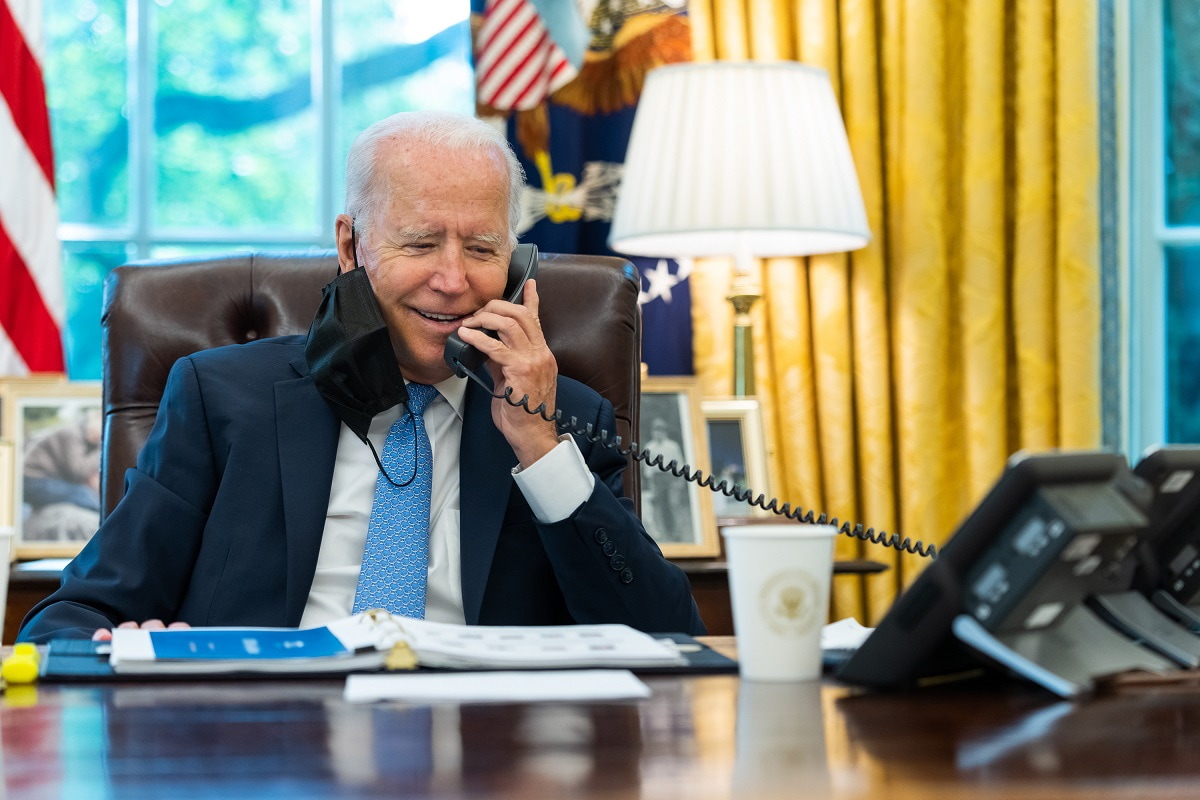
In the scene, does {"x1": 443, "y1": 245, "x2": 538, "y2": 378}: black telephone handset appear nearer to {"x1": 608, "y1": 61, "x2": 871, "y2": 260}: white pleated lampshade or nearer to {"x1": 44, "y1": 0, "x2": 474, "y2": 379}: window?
{"x1": 608, "y1": 61, "x2": 871, "y2": 260}: white pleated lampshade

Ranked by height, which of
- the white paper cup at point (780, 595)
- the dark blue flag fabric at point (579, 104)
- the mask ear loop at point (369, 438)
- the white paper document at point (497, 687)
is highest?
the dark blue flag fabric at point (579, 104)

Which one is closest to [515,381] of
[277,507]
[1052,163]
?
[277,507]

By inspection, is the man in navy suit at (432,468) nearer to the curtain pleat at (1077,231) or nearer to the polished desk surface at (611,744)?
the polished desk surface at (611,744)

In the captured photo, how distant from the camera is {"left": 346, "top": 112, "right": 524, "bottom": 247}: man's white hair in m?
1.71

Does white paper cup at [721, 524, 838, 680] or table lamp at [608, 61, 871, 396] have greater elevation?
table lamp at [608, 61, 871, 396]

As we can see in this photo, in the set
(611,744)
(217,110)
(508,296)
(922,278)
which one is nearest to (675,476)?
(508,296)

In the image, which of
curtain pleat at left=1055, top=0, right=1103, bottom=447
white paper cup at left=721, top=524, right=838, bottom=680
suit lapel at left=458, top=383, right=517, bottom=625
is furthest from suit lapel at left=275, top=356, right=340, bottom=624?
curtain pleat at left=1055, top=0, right=1103, bottom=447

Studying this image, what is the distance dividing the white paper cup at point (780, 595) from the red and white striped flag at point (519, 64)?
197 centimetres

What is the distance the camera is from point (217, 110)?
3.01m

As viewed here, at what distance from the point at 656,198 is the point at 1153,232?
1.25 meters

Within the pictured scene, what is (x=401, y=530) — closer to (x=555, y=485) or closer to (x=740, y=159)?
(x=555, y=485)

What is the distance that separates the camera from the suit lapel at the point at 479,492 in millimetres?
1570

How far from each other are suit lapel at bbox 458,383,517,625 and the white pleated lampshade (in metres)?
0.84

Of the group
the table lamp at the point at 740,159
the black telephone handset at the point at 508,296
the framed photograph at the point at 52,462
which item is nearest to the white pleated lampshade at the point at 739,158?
the table lamp at the point at 740,159
